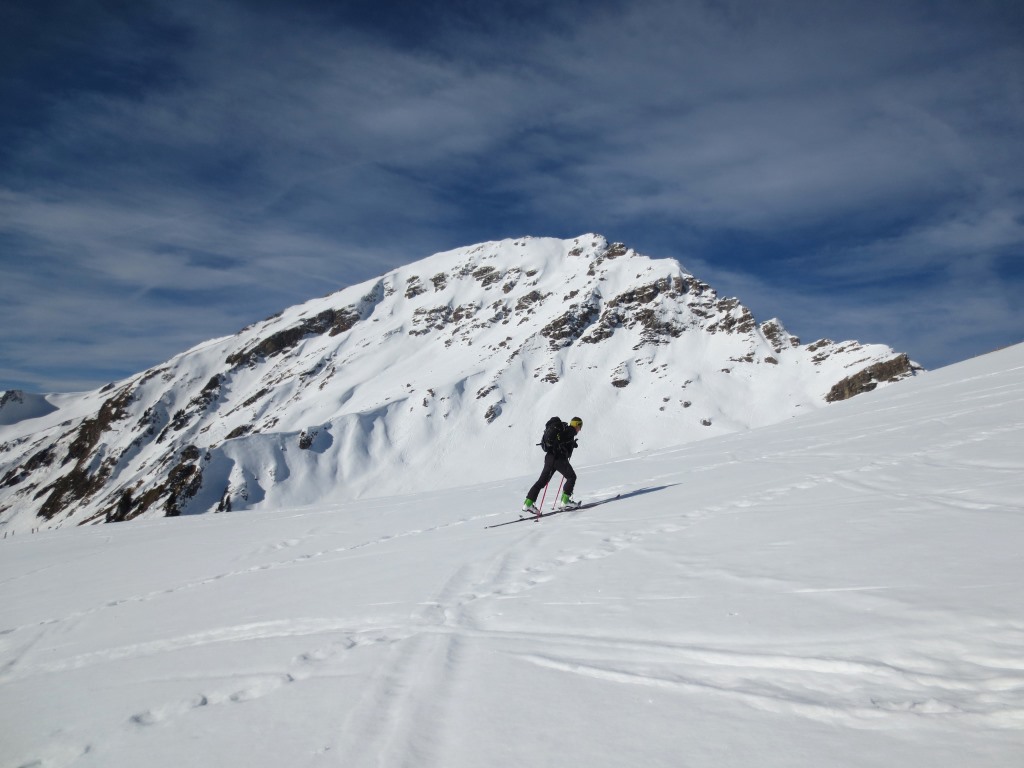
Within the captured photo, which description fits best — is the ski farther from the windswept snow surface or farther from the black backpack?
the black backpack

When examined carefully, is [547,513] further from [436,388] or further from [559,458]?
[436,388]

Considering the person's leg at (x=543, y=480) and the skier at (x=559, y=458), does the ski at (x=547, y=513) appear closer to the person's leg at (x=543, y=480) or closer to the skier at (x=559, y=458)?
the skier at (x=559, y=458)

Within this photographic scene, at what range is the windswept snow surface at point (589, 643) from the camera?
10.3 feet

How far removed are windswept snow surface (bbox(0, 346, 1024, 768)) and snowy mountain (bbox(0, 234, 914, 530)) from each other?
84.2 m

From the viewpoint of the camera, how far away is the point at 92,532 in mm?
17250

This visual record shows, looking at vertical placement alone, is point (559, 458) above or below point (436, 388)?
below

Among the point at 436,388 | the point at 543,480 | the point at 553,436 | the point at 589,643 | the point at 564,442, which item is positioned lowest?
the point at 589,643

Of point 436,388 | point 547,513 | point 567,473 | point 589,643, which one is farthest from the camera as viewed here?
point 436,388

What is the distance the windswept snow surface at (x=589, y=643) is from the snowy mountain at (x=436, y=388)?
276 feet

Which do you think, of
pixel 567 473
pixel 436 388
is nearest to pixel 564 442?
pixel 567 473

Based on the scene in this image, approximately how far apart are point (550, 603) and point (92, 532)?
57.5ft

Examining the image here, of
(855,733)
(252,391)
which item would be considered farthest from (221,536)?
(252,391)

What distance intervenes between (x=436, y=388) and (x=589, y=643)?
370 feet

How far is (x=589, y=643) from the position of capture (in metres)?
4.51
